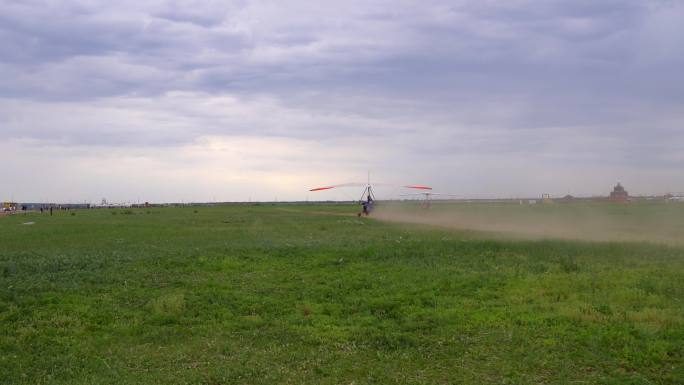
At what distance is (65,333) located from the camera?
11.6 m

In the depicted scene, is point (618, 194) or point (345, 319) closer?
point (345, 319)

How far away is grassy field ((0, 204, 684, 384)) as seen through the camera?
363 inches

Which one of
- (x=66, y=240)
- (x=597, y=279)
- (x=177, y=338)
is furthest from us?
(x=66, y=240)

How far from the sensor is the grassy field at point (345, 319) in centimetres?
921

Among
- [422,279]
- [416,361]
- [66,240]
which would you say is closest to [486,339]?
[416,361]

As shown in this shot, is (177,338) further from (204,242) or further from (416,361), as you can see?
(204,242)

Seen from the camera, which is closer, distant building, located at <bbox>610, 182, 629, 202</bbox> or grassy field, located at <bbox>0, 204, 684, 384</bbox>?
grassy field, located at <bbox>0, 204, 684, 384</bbox>

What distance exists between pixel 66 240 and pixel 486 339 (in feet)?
87.4

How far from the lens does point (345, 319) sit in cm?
1244

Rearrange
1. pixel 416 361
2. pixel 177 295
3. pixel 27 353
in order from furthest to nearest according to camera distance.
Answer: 1. pixel 177 295
2. pixel 27 353
3. pixel 416 361

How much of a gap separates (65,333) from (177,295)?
306cm

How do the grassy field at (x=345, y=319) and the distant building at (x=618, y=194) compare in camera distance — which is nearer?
the grassy field at (x=345, y=319)

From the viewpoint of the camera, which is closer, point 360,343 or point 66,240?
point 360,343

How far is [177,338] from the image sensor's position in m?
11.4
